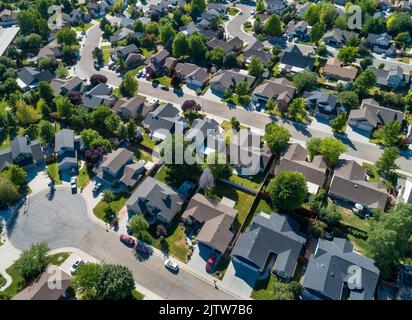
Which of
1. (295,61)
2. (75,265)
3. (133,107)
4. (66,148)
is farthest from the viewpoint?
(295,61)

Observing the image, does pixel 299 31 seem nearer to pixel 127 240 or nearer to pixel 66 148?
pixel 66 148

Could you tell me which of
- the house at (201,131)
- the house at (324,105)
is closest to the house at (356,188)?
the house at (324,105)

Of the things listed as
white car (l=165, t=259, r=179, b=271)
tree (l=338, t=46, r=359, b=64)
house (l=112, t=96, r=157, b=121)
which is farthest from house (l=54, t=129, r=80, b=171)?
tree (l=338, t=46, r=359, b=64)

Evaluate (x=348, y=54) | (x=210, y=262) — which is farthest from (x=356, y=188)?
(x=348, y=54)

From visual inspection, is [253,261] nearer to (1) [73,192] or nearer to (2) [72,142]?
(1) [73,192]

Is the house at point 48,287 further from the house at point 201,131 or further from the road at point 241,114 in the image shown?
the road at point 241,114

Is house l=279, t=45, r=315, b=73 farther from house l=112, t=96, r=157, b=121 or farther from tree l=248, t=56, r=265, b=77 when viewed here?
house l=112, t=96, r=157, b=121

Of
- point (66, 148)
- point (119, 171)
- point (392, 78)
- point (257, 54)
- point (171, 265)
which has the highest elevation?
point (257, 54)

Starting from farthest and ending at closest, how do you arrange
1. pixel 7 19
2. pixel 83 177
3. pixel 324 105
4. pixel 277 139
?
pixel 7 19, pixel 324 105, pixel 83 177, pixel 277 139
